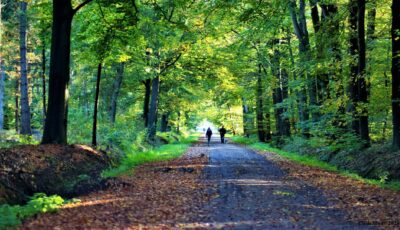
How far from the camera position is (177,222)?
25.4ft

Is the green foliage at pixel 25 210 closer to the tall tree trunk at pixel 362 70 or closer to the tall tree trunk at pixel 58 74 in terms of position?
the tall tree trunk at pixel 58 74

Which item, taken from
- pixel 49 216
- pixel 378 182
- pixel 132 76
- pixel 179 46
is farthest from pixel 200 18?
pixel 49 216

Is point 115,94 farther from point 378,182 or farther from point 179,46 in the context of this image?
point 378,182

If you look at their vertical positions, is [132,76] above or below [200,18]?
below

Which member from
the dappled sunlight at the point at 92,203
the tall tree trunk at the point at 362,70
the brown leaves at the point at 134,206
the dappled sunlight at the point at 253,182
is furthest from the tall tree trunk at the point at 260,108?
the dappled sunlight at the point at 92,203

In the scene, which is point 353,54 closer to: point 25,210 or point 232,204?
point 232,204

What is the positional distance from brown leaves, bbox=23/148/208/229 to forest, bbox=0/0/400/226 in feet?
4.71

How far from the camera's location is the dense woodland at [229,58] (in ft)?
49.1

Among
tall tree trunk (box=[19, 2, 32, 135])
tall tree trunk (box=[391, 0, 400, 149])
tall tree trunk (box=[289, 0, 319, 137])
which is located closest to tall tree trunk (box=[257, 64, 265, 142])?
tall tree trunk (box=[289, 0, 319, 137])

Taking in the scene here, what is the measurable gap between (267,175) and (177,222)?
7346 mm

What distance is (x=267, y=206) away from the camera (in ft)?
30.1

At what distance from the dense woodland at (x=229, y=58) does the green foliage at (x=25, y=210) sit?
5858 mm

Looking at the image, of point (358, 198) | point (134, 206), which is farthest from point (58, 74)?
point (358, 198)

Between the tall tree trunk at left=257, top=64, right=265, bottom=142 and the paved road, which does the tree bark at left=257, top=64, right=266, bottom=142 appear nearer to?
the tall tree trunk at left=257, top=64, right=265, bottom=142
